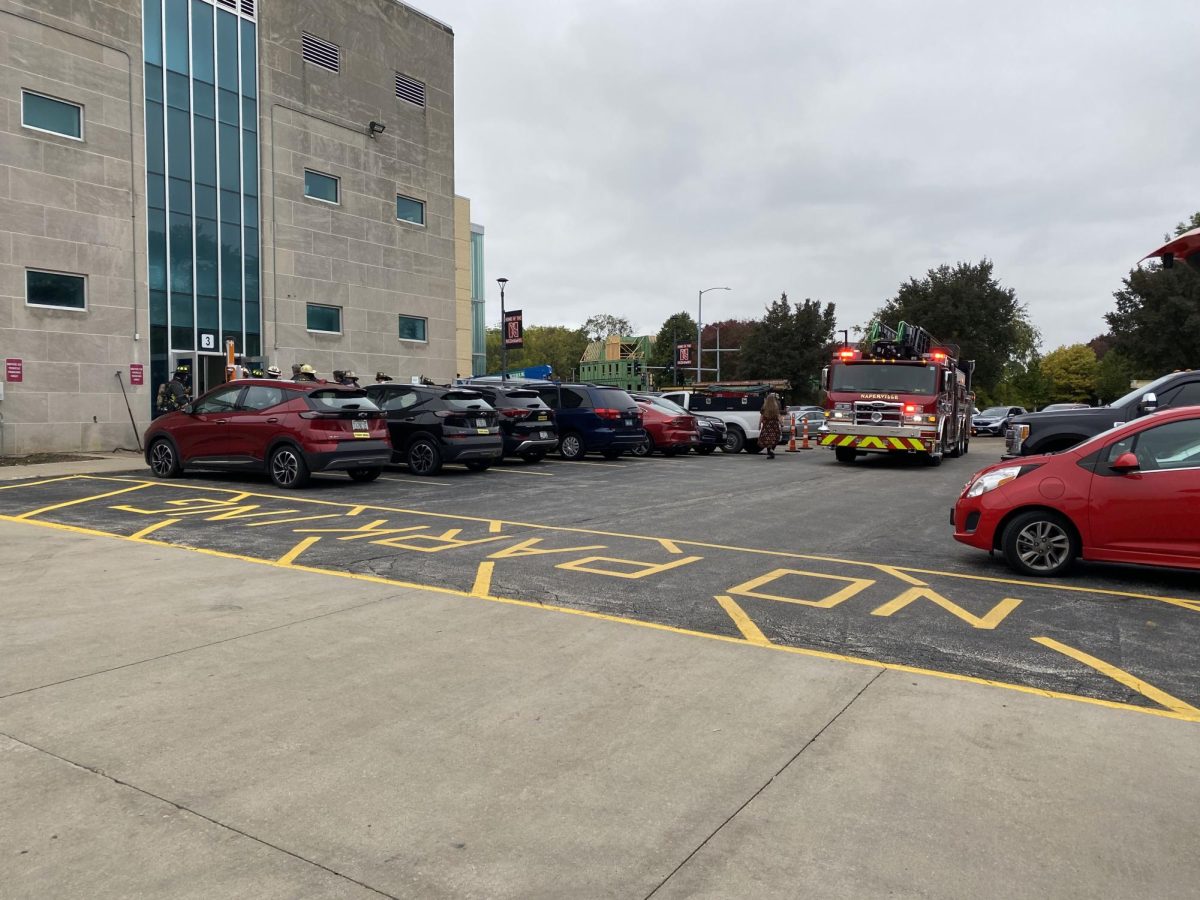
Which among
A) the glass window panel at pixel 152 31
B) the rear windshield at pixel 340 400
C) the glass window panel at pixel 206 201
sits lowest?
the rear windshield at pixel 340 400

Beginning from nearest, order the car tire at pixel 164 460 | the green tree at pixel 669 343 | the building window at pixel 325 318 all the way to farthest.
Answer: the car tire at pixel 164 460 < the building window at pixel 325 318 < the green tree at pixel 669 343

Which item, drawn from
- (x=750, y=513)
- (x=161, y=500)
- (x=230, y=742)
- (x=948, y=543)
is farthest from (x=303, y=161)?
(x=230, y=742)

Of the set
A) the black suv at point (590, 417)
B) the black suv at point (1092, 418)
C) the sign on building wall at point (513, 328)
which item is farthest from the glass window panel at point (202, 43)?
the black suv at point (1092, 418)

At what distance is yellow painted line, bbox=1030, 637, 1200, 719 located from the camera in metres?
4.38

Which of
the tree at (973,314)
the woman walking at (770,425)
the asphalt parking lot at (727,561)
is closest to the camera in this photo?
the asphalt parking lot at (727,561)

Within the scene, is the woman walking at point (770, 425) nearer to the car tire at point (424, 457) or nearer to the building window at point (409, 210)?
the car tire at point (424, 457)

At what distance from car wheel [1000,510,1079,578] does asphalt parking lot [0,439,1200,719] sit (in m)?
0.21

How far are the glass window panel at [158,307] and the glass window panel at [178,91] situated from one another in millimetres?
4914

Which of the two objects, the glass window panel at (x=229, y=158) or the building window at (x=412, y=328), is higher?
the glass window panel at (x=229, y=158)

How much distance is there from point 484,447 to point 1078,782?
501 inches

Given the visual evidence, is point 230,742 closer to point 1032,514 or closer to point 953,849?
point 953,849

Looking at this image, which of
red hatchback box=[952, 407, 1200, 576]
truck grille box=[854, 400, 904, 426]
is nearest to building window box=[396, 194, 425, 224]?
truck grille box=[854, 400, 904, 426]

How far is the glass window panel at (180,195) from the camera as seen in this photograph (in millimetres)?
22375

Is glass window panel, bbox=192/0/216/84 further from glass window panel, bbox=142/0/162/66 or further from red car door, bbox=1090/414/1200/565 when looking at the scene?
red car door, bbox=1090/414/1200/565
